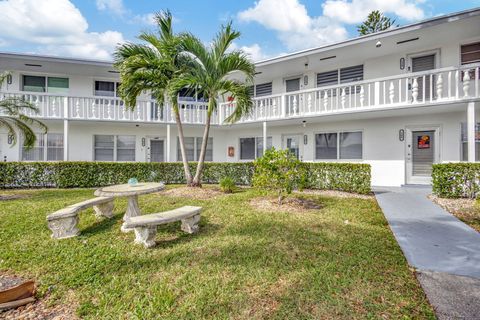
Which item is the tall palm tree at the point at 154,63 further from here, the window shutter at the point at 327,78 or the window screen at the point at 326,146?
the window screen at the point at 326,146

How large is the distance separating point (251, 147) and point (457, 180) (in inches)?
392

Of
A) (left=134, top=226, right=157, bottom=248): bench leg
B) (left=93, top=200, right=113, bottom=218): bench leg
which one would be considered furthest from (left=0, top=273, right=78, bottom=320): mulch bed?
(left=93, top=200, right=113, bottom=218): bench leg

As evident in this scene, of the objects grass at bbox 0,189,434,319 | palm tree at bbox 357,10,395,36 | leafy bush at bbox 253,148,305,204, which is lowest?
grass at bbox 0,189,434,319

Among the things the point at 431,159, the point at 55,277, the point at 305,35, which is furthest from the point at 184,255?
the point at 305,35

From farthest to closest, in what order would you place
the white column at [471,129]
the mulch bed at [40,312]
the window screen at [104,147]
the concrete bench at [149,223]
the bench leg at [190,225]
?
1. the window screen at [104,147]
2. the white column at [471,129]
3. the bench leg at [190,225]
4. the concrete bench at [149,223]
5. the mulch bed at [40,312]

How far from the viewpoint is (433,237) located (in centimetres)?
488

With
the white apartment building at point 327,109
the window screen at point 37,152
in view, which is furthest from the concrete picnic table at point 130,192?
the window screen at point 37,152

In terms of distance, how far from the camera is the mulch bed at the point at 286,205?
7067mm

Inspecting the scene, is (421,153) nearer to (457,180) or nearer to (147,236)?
(457,180)

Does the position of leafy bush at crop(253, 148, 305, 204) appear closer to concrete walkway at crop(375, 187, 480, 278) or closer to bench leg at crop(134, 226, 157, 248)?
concrete walkway at crop(375, 187, 480, 278)

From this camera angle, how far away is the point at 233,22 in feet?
29.8

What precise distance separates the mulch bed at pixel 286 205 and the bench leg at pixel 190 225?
226 centimetres

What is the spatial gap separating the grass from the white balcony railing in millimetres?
5964

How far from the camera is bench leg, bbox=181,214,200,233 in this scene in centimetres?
527
